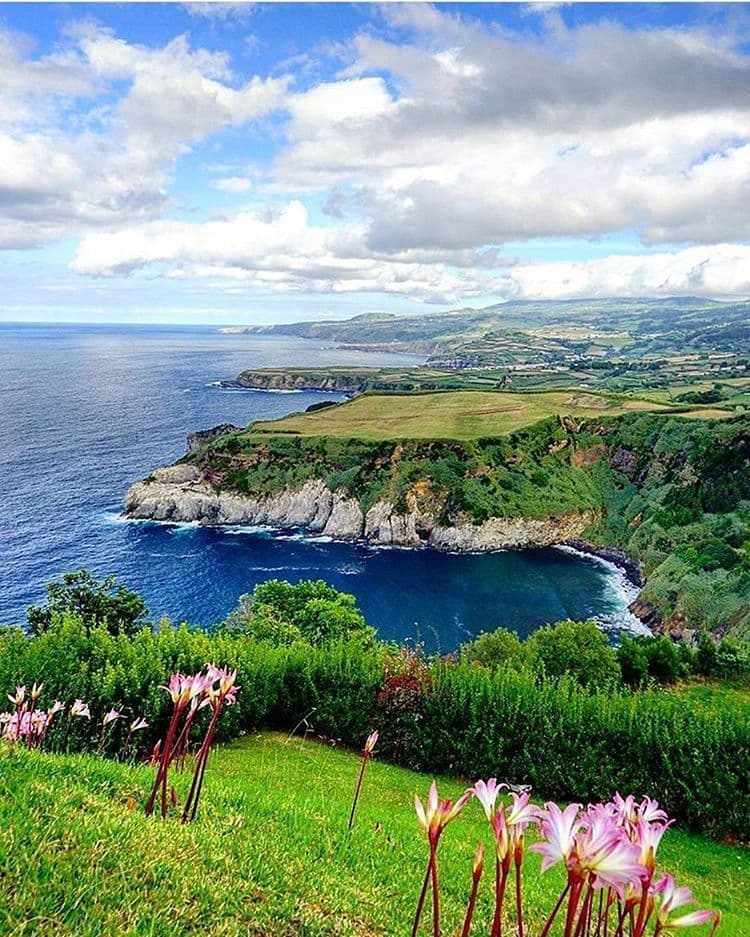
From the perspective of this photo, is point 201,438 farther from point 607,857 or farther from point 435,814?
point 607,857

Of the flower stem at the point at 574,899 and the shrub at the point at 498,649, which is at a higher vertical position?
the flower stem at the point at 574,899

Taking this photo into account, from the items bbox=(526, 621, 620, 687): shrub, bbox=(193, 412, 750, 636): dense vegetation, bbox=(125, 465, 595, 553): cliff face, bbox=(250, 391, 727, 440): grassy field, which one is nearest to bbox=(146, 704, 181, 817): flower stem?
bbox=(526, 621, 620, 687): shrub

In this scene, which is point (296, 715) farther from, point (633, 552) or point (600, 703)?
point (633, 552)

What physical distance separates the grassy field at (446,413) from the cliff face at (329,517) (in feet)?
54.9

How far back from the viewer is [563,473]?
107375 millimetres

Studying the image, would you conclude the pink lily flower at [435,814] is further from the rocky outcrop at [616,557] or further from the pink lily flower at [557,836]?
the rocky outcrop at [616,557]

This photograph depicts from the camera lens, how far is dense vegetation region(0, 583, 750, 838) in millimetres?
20609

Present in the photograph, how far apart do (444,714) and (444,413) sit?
354 feet

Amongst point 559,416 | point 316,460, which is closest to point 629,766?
point 316,460

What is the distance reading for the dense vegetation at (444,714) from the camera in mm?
20609

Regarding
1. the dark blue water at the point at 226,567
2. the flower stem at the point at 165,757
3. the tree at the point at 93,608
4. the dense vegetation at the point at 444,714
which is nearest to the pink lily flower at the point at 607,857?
the flower stem at the point at 165,757

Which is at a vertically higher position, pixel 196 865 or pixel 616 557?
pixel 196 865

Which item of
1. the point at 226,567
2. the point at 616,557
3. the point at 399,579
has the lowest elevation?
the point at 616,557

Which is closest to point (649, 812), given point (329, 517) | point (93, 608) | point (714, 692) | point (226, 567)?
point (714, 692)
